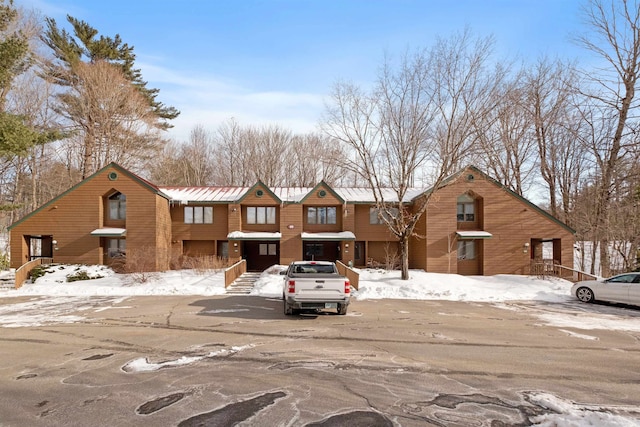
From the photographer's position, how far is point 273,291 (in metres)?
18.8

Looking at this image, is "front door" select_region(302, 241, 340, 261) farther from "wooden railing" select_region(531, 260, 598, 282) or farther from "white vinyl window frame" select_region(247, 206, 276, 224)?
"wooden railing" select_region(531, 260, 598, 282)

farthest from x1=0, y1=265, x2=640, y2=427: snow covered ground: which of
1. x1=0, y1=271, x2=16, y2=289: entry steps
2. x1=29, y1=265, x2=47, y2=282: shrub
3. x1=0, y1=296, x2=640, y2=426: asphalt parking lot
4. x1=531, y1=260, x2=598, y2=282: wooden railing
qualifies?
x1=0, y1=296, x2=640, y2=426: asphalt parking lot

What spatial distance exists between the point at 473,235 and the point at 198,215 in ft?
62.6

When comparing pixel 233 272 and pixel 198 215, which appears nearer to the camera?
pixel 233 272

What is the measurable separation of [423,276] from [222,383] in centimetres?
1768

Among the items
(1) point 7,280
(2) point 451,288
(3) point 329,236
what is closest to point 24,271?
(1) point 7,280

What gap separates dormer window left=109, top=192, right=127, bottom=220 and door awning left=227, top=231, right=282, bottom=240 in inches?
287

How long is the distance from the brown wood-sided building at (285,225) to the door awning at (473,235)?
71 mm

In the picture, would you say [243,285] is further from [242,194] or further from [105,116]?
[105,116]

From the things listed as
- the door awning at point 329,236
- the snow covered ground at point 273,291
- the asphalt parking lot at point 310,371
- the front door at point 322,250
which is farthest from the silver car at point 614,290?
the front door at point 322,250

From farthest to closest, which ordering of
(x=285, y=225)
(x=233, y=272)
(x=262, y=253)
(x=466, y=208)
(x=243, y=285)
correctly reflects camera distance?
(x=262, y=253) → (x=285, y=225) → (x=466, y=208) → (x=233, y=272) → (x=243, y=285)

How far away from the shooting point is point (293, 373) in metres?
6.50

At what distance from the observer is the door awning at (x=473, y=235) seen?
2462 cm

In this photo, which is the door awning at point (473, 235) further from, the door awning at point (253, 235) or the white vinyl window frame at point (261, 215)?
the white vinyl window frame at point (261, 215)
